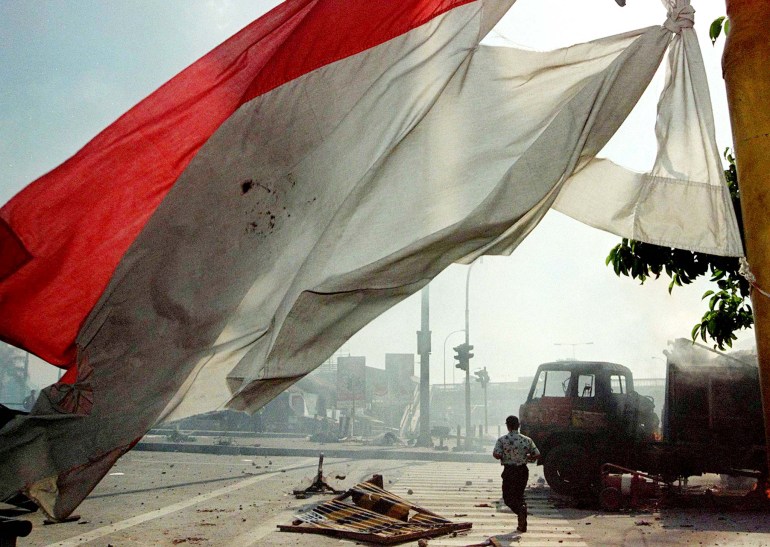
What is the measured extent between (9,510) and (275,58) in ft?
8.04

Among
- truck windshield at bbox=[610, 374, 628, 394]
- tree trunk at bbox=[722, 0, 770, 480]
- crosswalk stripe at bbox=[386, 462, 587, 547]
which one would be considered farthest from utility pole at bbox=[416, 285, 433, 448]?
tree trunk at bbox=[722, 0, 770, 480]

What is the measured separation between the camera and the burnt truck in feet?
43.0

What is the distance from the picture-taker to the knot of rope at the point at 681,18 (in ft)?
8.55

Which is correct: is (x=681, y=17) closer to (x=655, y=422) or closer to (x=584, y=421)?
(x=584, y=421)

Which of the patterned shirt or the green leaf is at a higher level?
the green leaf

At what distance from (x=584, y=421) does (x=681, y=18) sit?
13.0 m

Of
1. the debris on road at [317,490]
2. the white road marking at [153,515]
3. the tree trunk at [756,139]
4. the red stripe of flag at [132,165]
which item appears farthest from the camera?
the debris on road at [317,490]

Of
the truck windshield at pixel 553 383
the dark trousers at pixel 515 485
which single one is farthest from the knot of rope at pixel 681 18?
the truck windshield at pixel 553 383

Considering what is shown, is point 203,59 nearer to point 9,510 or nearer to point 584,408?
point 9,510

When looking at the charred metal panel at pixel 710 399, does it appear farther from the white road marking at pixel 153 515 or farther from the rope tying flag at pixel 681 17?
the rope tying flag at pixel 681 17

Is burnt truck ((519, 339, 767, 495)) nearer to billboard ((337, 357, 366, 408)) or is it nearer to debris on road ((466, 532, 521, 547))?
debris on road ((466, 532, 521, 547))

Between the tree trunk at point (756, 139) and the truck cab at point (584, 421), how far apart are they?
12864 mm

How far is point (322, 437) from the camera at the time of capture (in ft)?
133

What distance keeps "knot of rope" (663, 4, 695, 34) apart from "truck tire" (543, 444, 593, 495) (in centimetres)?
1257
